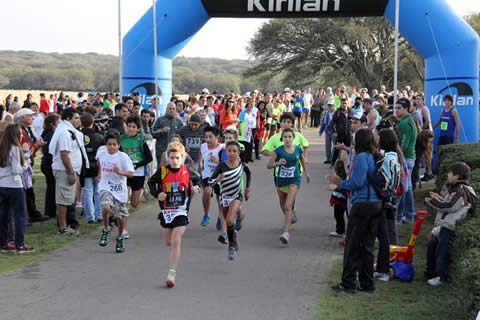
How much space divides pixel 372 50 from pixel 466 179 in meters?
41.4

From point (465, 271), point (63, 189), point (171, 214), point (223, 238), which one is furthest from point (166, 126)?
point (465, 271)

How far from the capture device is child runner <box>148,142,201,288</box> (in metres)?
6.88

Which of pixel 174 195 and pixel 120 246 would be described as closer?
pixel 174 195

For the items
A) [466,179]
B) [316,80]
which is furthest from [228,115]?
[316,80]

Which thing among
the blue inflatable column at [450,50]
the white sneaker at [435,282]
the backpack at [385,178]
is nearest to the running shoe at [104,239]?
the backpack at [385,178]

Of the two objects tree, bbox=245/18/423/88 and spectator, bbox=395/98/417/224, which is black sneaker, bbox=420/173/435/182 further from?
tree, bbox=245/18/423/88

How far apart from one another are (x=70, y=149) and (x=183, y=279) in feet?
10.4

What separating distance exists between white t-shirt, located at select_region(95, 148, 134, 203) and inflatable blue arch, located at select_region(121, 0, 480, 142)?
7097 mm

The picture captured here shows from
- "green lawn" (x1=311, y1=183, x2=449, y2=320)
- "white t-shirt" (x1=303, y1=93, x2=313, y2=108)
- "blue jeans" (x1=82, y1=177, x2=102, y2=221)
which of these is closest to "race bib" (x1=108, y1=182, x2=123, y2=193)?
"blue jeans" (x1=82, y1=177, x2=102, y2=221)

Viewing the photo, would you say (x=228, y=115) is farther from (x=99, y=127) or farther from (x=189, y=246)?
(x=189, y=246)

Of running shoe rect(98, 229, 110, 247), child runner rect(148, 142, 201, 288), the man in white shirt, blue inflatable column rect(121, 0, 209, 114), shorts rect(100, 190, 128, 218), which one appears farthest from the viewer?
blue inflatable column rect(121, 0, 209, 114)

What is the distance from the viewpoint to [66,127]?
9086mm

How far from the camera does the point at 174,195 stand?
7023 mm

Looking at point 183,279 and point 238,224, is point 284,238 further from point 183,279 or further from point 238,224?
point 183,279
